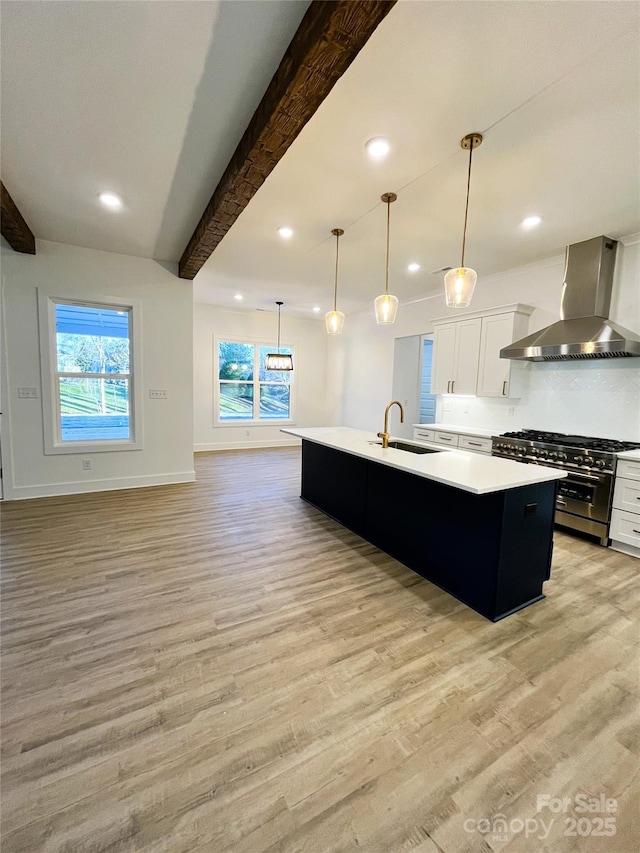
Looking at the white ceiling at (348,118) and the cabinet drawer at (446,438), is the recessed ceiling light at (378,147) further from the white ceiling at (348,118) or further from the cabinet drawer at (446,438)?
the cabinet drawer at (446,438)

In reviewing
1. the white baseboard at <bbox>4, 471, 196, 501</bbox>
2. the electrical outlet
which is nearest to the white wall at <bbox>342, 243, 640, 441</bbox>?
the white baseboard at <bbox>4, 471, 196, 501</bbox>

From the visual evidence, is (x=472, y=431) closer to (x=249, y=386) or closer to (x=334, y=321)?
(x=334, y=321)

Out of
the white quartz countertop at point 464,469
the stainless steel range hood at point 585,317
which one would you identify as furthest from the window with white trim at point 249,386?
the stainless steel range hood at point 585,317

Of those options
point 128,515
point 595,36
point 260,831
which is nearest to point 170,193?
point 595,36

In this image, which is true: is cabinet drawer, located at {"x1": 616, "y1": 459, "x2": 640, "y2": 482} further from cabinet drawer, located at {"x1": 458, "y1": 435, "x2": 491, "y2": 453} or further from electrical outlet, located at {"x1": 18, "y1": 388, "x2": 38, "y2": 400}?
electrical outlet, located at {"x1": 18, "y1": 388, "x2": 38, "y2": 400}

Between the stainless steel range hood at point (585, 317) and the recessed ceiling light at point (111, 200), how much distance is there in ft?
13.7

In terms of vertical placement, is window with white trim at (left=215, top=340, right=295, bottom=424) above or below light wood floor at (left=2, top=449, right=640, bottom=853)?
above

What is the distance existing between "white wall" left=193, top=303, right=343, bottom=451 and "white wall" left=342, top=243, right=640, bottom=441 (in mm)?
2636

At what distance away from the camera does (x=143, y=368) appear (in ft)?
14.9

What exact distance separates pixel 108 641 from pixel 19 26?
2949 millimetres

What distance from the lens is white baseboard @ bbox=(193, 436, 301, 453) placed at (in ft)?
23.9

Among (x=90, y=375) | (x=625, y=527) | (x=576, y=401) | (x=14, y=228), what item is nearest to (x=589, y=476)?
(x=625, y=527)

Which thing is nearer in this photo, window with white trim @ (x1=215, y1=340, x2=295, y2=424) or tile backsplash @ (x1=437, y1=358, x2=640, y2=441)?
tile backsplash @ (x1=437, y1=358, x2=640, y2=441)

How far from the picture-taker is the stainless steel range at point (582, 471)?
122 inches
